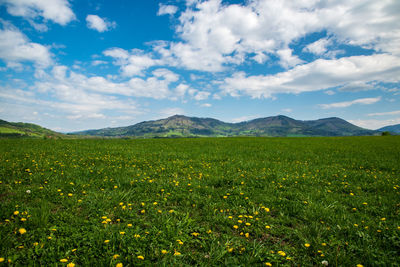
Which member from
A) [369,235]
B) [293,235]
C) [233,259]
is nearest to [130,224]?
[233,259]

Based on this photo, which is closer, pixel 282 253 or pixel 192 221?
pixel 282 253

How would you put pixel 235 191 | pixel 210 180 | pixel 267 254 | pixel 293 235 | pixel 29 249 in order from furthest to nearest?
pixel 210 180, pixel 235 191, pixel 293 235, pixel 267 254, pixel 29 249

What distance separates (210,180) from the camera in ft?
26.2

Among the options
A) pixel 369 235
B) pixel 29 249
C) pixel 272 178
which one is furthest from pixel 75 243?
pixel 272 178

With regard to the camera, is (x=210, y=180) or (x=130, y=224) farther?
(x=210, y=180)

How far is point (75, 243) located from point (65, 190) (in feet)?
10.6

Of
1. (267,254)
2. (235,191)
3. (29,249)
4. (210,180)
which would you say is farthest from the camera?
(210,180)

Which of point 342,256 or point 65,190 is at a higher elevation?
point 65,190

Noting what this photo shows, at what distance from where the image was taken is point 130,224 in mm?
4402

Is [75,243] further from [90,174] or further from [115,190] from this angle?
[90,174]

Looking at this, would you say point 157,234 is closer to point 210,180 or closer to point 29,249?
point 29,249

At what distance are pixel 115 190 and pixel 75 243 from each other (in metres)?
2.77

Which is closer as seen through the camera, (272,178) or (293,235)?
(293,235)

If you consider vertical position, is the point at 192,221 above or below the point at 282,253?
above
